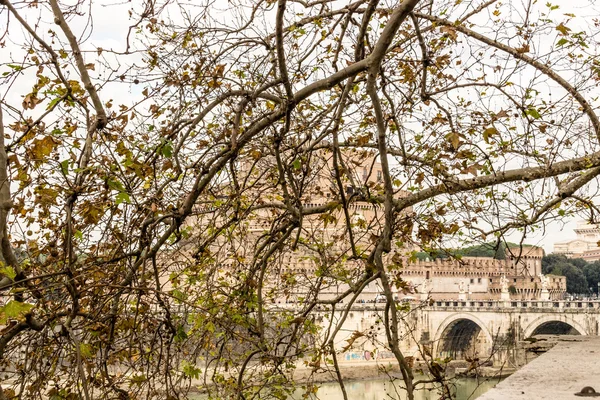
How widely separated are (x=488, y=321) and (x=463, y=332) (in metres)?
2.60

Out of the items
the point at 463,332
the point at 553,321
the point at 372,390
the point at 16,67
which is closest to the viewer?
the point at 16,67

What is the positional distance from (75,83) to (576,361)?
1.54 m

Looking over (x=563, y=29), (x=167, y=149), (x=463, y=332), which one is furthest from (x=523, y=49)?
(x=463, y=332)

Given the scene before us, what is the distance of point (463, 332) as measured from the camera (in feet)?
90.7

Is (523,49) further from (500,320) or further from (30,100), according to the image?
(500,320)

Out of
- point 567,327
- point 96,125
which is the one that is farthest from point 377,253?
point 567,327

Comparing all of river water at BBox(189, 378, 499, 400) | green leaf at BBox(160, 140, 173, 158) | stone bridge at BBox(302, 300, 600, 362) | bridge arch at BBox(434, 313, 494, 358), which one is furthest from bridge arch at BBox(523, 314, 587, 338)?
green leaf at BBox(160, 140, 173, 158)

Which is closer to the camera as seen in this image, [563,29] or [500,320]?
[563,29]

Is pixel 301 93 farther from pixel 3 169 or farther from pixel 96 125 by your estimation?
pixel 3 169

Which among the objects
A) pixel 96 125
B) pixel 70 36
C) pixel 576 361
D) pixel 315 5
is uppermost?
pixel 315 5

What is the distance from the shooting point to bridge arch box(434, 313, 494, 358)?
25797 mm

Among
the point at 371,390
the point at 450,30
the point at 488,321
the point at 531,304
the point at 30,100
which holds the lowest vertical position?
the point at 371,390

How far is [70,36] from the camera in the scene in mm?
1820

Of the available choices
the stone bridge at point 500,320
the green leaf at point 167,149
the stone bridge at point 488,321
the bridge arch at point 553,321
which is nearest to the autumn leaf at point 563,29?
the green leaf at point 167,149
